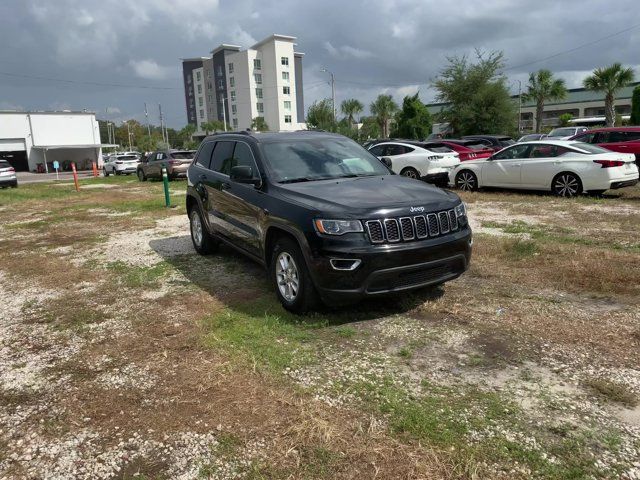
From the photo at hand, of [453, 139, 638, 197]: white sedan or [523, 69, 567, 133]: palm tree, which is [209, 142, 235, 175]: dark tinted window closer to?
[453, 139, 638, 197]: white sedan

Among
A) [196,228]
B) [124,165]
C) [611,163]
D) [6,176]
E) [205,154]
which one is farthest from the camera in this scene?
[124,165]

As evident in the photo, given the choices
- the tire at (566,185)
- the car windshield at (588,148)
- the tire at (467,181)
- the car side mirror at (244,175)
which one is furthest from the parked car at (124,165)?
the car side mirror at (244,175)

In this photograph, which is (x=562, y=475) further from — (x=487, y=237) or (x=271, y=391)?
(x=487, y=237)

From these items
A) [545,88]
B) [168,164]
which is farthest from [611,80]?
[168,164]

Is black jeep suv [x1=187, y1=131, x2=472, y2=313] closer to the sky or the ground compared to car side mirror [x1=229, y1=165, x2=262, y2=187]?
closer to the ground

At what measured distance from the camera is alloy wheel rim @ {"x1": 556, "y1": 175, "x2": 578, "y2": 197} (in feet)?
39.0

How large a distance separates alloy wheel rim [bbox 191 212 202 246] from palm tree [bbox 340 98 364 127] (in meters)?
61.9

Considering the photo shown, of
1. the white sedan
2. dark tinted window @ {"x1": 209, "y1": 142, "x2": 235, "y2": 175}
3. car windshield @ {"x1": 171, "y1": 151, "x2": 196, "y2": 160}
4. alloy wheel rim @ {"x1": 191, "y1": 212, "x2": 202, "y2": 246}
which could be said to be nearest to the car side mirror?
dark tinted window @ {"x1": 209, "y1": 142, "x2": 235, "y2": 175}

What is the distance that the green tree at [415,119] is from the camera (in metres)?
47.5

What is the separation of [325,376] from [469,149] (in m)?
14.9

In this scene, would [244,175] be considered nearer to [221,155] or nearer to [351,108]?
[221,155]

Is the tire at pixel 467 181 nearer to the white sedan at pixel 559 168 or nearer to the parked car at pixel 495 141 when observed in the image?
the white sedan at pixel 559 168

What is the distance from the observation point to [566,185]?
12000 millimetres

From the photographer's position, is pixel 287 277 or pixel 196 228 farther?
pixel 196 228
